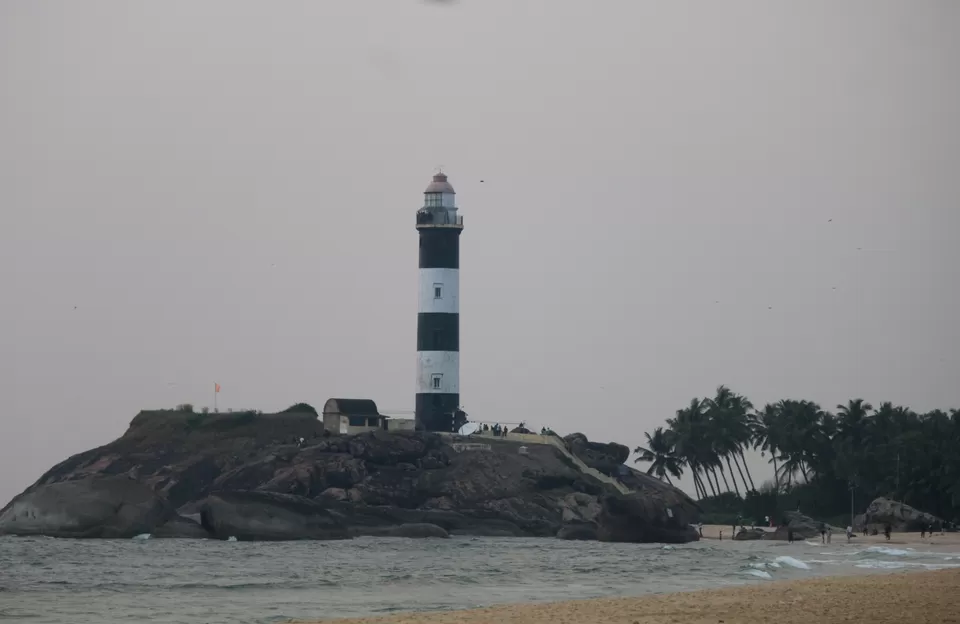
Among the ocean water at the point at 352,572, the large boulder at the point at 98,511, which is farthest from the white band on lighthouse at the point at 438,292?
the large boulder at the point at 98,511

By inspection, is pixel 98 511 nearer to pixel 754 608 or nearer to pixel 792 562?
pixel 792 562

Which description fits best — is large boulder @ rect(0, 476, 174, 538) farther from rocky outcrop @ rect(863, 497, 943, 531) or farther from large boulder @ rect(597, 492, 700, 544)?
rocky outcrop @ rect(863, 497, 943, 531)

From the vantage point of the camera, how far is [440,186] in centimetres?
9381

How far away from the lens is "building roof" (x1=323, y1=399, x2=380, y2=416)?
95000 millimetres

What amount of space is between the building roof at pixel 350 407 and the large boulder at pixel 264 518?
19987mm

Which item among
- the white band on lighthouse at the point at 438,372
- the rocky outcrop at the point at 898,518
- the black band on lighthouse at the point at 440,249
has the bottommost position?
the rocky outcrop at the point at 898,518

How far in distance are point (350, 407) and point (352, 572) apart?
4441 centimetres

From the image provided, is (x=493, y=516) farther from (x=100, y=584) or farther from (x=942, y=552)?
(x=100, y=584)

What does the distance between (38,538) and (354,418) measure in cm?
2443

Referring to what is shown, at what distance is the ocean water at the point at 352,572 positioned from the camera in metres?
39.8

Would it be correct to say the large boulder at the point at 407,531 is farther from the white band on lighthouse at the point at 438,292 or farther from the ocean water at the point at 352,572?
the white band on lighthouse at the point at 438,292

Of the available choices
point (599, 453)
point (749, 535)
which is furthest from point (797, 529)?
point (599, 453)

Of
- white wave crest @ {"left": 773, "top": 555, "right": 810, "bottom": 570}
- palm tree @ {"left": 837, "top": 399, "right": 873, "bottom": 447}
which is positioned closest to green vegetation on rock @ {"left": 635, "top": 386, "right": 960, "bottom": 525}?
palm tree @ {"left": 837, "top": 399, "right": 873, "bottom": 447}

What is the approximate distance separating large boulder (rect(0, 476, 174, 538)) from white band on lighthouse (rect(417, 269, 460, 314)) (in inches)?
852
